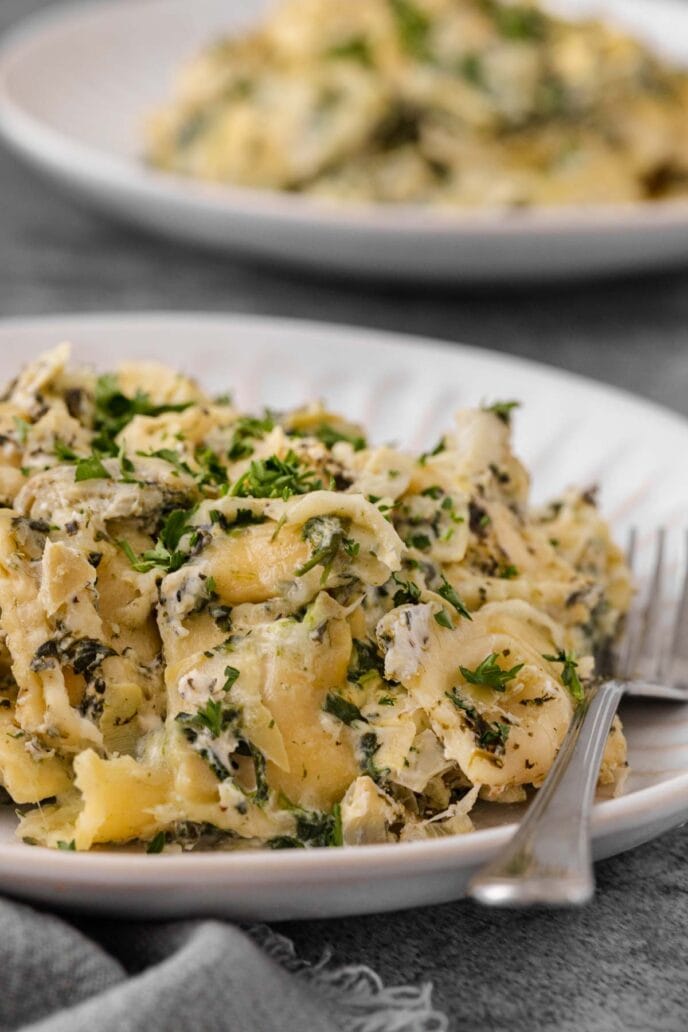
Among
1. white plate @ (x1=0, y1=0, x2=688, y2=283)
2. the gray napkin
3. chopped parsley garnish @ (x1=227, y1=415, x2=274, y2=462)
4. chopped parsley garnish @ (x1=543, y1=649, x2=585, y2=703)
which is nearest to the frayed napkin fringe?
the gray napkin

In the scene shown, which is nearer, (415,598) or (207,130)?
(415,598)

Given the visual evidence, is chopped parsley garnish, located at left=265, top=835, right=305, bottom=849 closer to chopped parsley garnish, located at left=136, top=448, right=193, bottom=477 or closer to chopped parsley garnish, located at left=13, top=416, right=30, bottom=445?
chopped parsley garnish, located at left=136, top=448, right=193, bottom=477

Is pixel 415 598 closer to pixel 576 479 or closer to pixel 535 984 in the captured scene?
pixel 535 984

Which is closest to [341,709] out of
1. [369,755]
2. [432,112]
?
[369,755]

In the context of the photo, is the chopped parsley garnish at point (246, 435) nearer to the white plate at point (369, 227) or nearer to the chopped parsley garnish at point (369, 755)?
the chopped parsley garnish at point (369, 755)

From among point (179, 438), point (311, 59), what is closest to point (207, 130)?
point (311, 59)

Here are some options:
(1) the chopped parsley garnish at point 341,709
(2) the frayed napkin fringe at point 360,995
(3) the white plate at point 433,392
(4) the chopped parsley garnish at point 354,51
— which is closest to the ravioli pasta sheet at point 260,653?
(1) the chopped parsley garnish at point 341,709
